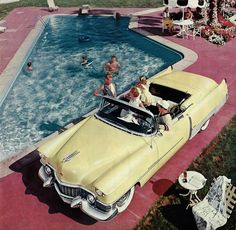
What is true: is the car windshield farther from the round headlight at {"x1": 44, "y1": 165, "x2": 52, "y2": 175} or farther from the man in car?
the round headlight at {"x1": 44, "y1": 165, "x2": 52, "y2": 175}

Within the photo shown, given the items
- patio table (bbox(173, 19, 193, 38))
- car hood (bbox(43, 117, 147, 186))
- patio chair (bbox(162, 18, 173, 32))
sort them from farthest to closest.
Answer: patio chair (bbox(162, 18, 173, 32))
patio table (bbox(173, 19, 193, 38))
car hood (bbox(43, 117, 147, 186))

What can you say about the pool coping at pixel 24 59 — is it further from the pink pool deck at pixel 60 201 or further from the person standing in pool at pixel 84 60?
the person standing in pool at pixel 84 60

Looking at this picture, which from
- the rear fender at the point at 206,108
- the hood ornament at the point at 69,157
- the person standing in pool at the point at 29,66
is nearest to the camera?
the hood ornament at the point at 69,157

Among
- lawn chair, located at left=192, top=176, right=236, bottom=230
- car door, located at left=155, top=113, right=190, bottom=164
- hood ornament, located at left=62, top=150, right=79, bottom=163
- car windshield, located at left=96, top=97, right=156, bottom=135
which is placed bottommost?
lawn chair, located at left=192, top=176, right=236, bottom=230

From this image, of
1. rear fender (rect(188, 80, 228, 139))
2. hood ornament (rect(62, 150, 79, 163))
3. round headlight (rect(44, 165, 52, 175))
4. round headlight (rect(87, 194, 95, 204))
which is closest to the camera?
round headlight (rect(87, 194, 95, 204))

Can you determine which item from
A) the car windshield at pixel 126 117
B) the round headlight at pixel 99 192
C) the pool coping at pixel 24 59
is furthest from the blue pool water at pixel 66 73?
the round headlight at pixel 99 192

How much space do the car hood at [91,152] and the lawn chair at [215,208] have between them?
6.54 ft

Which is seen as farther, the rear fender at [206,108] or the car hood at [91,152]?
the rear fender at [206,108]

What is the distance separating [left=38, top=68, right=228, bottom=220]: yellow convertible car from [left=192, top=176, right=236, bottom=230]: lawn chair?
1500 mm

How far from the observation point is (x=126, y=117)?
30.2 feet

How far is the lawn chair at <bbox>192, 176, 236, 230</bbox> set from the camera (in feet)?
24.4

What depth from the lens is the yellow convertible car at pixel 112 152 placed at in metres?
7.64

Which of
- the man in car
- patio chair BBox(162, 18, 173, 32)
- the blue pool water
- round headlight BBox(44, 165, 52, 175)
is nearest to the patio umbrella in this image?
patio chair BBox(162, 18, 173, 32)

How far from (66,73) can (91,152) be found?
31.7 feet
